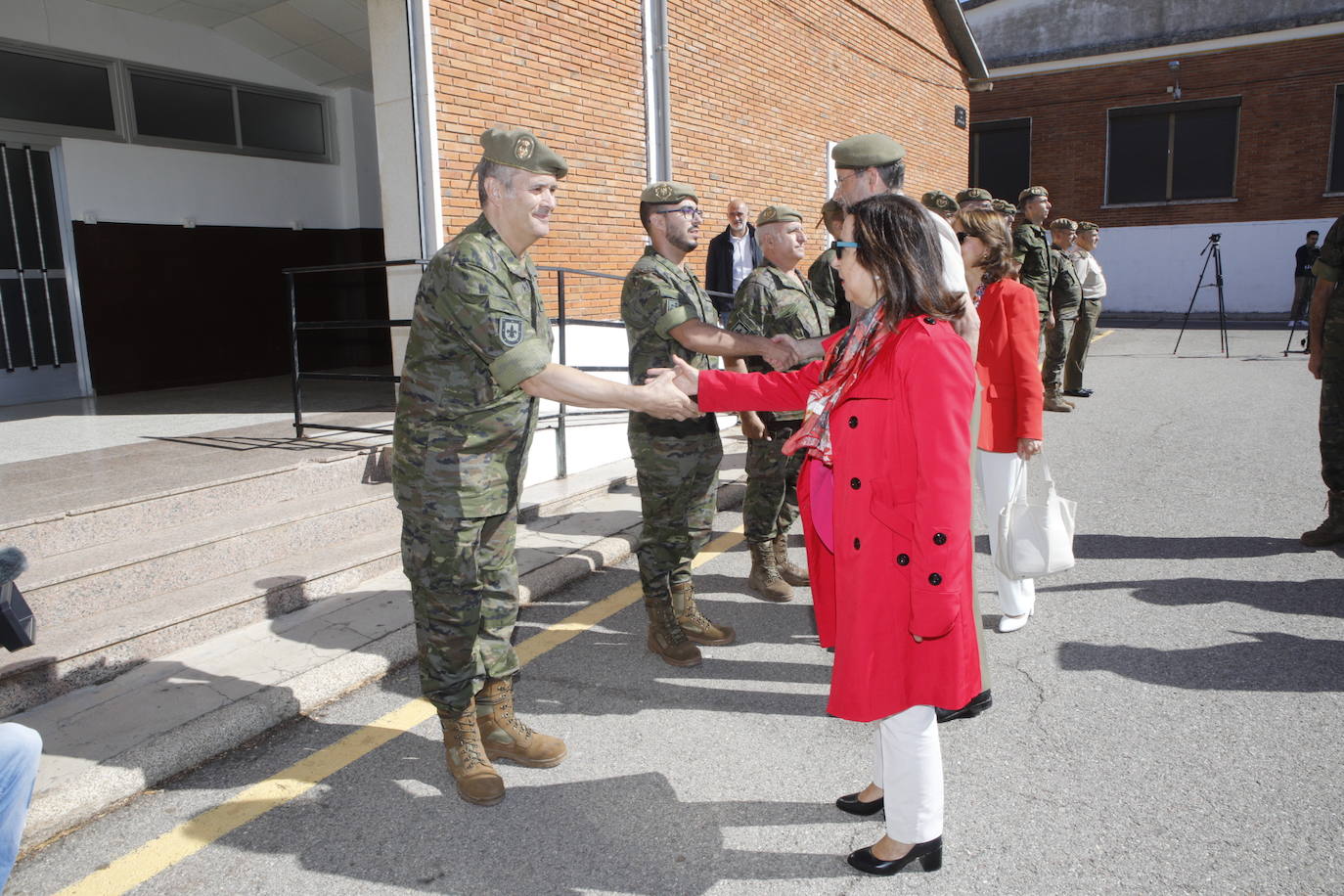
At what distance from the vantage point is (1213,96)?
2416 cm

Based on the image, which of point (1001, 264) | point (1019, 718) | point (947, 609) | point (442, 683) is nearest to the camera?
point (947, 609)

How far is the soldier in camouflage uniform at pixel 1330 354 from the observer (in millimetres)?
5375

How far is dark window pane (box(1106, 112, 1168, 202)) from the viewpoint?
981 inches

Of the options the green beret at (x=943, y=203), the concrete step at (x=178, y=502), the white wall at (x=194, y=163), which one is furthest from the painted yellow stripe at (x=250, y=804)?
the white wall at (x=194, y=163)

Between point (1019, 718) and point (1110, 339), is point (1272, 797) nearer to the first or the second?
point (1019, 718)

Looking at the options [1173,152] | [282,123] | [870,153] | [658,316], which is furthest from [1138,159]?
[658,316]

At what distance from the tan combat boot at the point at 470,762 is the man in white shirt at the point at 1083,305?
10001 mm

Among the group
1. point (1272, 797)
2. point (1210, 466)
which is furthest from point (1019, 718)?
point (1210, 466)

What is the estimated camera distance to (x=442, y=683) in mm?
3043

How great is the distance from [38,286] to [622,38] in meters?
5.91

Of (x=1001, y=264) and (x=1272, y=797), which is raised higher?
(x=1001, y=264)

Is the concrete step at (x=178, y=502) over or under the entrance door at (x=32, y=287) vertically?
under

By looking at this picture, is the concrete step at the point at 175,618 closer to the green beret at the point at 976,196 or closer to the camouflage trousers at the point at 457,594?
the camouflage trousers at the point at 457,594

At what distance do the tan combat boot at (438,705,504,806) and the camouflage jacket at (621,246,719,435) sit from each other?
145cm
